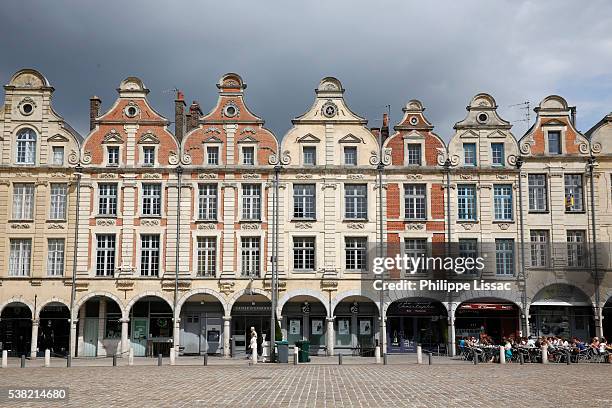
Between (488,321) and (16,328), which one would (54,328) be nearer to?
(16,328)

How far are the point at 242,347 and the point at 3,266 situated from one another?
40.4 ft

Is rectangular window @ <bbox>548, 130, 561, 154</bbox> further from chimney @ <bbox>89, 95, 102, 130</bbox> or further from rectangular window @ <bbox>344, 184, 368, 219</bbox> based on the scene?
chimney @ <bbox>89, 95, 102, 130</bbox>

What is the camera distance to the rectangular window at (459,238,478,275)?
1483 inches

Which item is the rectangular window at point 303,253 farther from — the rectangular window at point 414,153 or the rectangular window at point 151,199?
the rectangular window at point 151,199

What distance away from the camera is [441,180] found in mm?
38375

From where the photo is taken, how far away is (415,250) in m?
38.1

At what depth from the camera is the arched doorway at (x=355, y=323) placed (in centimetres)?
3800

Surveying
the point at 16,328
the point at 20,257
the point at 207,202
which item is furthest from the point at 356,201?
the point at 16,328

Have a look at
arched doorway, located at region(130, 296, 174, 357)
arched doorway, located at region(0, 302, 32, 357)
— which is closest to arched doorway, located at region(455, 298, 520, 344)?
arched doorway, located at region(130, 296, 174, 357)

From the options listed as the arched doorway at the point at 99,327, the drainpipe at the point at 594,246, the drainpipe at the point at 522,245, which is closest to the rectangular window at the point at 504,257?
the drainpipe at the point at 522,245

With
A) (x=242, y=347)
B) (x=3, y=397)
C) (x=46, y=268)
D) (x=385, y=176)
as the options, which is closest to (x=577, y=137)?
(x=385, y=176)

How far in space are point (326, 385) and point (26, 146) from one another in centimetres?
2417

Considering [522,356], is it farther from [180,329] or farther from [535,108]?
[180,329]
